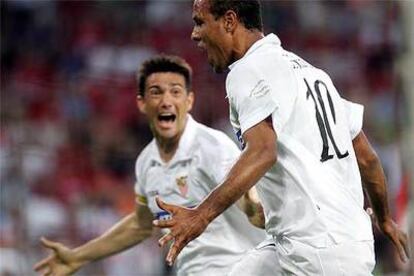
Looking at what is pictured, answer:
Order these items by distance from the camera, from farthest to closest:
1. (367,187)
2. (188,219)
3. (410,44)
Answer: (367,187), (188,219), (410,44)

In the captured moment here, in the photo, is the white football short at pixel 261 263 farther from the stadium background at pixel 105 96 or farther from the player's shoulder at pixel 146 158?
the stadium background at pixel 105 96

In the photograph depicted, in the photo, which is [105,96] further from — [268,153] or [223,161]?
[268,153]

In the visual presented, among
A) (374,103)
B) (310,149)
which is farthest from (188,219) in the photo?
(374,103)

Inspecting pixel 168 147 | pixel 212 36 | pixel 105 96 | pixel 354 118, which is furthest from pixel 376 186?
pixel 105 96

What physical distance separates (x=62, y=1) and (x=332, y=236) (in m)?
13.5

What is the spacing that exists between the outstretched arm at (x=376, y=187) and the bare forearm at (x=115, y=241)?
1976mm

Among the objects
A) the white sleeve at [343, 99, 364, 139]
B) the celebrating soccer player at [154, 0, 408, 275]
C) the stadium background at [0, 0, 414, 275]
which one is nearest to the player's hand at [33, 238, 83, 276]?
the celebrating soccer player at [154, 0, 408, 275]

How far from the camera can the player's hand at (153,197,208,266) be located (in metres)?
4.98

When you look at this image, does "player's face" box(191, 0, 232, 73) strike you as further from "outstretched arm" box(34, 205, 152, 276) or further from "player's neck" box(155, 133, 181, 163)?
"outstretched arm" box(34, 205, 152, 276)

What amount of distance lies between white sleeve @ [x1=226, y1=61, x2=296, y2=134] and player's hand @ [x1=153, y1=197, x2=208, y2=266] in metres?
0.46

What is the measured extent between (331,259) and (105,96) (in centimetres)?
1094

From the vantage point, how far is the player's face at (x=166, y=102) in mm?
7285

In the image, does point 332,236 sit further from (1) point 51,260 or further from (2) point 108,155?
(2) point 108,155

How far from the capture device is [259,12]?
5574 millimetres
